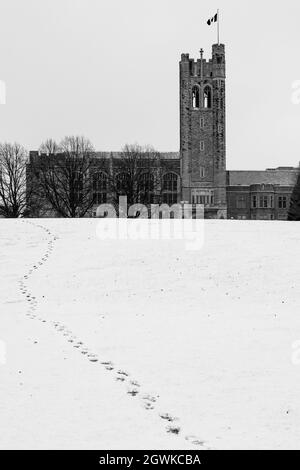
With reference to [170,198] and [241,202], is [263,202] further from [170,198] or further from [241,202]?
[170,198]

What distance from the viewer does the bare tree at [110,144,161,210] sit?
3342 inches

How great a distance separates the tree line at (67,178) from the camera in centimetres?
7838

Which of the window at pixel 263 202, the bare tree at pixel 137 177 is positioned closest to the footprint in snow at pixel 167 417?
the bare tree at pixel 137 177

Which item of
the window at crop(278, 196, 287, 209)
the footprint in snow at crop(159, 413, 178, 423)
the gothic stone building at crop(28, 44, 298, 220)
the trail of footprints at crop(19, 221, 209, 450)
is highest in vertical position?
the gothic stone building at crop(28, 44, 298, 220)

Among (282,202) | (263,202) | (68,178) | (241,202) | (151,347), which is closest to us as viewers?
(151,347)

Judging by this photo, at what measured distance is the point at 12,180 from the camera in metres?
82.1

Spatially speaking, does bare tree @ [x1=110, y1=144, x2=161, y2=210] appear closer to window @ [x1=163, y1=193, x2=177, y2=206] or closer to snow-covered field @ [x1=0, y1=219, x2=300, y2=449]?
window @ [x1=163, y1=193, x2=177, y2=206]

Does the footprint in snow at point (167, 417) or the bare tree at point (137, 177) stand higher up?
the bare tree at point (137, 177)

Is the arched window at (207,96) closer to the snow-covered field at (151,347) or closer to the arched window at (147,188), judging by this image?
the arched window at (147,188)

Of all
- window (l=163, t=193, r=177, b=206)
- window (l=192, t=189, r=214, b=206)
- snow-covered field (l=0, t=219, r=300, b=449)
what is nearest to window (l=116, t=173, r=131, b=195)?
window (l=163, t=193, r=177, b=206)

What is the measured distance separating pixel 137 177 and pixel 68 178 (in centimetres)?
1076

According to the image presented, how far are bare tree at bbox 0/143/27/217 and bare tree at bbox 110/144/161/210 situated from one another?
13.3 metres

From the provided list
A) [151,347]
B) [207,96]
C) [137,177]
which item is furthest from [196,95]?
[151,347]
